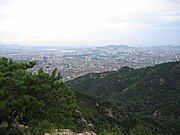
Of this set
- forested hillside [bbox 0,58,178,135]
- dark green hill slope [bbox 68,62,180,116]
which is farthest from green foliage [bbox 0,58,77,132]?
dark green hill slope [bbox 68,62,180,116]

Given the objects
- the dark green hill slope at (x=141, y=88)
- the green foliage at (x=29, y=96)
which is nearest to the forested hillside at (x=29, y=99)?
the green foliage at (x=29, y=96)

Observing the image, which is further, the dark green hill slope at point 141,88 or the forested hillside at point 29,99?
the dark green hill slope at point 141,88

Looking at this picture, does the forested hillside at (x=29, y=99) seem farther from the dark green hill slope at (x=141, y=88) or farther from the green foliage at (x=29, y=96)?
the dark green hill slope at (x=141, y=88)

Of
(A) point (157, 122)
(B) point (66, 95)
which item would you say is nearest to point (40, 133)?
(B) point (66, 95)

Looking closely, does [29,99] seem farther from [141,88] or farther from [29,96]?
[141,88]

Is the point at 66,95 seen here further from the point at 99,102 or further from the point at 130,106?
the point at 130,106

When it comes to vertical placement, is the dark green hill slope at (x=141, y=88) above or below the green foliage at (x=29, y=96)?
below

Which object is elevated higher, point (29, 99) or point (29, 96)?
point (29, 96)

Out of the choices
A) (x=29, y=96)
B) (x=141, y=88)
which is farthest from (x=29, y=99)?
(x=141, y=88)

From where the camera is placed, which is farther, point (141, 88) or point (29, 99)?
point (141, 88)
